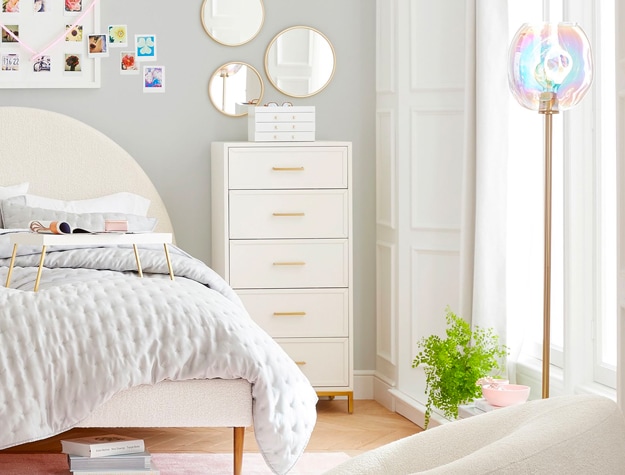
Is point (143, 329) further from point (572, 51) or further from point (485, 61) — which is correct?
point (485, 61)

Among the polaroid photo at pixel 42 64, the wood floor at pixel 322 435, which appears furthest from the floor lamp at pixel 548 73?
the polaroid photo at pixel 42 64

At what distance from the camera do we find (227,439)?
3830 millimetres

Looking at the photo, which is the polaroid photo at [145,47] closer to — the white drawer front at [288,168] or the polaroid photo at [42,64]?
the polaroid photo at [42,64]

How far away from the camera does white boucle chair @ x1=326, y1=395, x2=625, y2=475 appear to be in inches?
45.0

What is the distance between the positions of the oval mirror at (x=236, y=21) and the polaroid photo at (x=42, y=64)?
2.55 feet

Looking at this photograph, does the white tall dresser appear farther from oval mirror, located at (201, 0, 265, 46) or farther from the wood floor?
oval mirror, located at (201, 0, 265, 46)

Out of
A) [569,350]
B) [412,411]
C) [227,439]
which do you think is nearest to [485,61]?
[569,350]

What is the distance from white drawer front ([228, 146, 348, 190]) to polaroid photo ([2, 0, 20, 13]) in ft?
4.22

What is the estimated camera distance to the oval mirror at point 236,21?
15.1 ft

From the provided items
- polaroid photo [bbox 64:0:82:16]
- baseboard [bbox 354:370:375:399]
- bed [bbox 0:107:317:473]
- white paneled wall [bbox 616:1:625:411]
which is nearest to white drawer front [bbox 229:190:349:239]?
baseboard [bbox 354:370:375:399]

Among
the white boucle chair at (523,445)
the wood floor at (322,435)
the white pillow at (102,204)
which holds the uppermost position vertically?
the white pillow at (102,204)

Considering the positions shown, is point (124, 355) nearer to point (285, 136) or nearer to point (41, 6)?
point (285, 136)

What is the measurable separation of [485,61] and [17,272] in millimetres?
1878

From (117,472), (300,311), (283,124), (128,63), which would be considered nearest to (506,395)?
(117,472)
